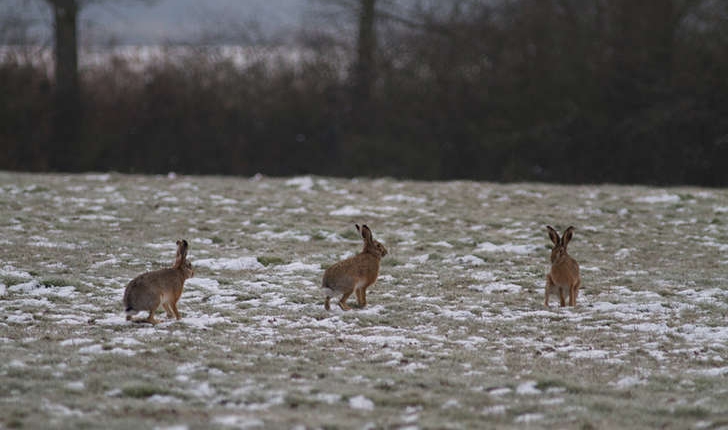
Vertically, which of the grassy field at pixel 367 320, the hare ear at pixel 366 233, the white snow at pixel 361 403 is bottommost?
the white snow at pixel 361 403

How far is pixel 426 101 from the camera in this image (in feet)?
84.6

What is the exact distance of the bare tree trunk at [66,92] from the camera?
2488 cm

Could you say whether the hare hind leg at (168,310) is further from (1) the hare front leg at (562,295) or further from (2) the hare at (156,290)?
(1) the hare front leg at (562,295)

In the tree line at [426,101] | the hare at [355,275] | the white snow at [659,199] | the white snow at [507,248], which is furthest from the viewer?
the tree line at [426,101]

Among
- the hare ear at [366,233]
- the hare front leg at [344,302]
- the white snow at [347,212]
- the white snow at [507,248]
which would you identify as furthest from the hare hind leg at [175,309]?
the white snow at [347,212]

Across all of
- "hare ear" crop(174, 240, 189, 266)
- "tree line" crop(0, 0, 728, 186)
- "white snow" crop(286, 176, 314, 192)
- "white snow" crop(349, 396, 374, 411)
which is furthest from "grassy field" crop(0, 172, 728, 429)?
"tree line" crop(0, 0, 728, 186)

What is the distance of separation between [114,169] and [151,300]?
59.2 ft

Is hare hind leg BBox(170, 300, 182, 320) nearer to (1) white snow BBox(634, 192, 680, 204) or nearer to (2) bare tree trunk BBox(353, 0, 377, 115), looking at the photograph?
(1) white snow BBox(634, 192, 680, 204)

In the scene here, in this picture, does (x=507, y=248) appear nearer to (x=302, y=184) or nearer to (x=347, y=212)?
(x=347, y=212)

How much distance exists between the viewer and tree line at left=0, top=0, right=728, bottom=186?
78.8 ft

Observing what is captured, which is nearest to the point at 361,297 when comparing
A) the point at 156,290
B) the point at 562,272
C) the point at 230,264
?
the point at 562,272

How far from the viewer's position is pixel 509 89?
25438 mm

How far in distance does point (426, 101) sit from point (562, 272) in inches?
667

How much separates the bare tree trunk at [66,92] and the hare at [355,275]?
17739 mm
